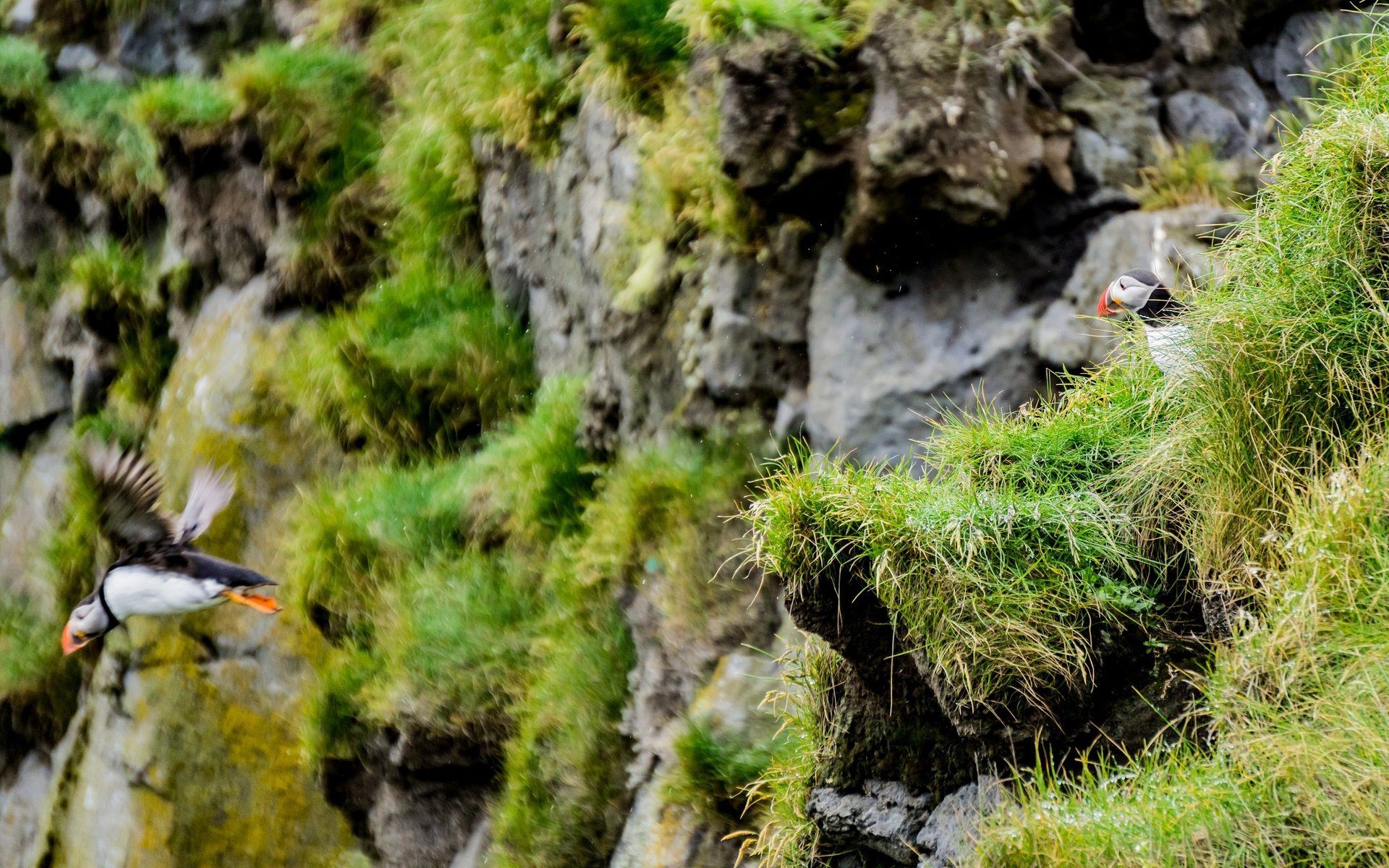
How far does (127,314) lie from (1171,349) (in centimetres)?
858

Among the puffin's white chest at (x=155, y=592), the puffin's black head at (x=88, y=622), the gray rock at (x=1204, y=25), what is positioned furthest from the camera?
the puffin's black head at (x=88, y=622)

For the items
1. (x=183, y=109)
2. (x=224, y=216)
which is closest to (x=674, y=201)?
(x=224, y=216)

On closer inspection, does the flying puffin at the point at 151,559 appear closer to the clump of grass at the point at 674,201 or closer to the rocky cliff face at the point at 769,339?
the rocky cliff face at the point at 769,339

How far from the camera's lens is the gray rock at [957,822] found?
317cm

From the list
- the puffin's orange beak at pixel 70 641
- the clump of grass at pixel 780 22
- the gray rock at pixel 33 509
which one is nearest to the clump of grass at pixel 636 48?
the clump of grass at pixel 780 22

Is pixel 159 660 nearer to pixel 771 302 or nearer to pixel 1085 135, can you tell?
pixel 771 302

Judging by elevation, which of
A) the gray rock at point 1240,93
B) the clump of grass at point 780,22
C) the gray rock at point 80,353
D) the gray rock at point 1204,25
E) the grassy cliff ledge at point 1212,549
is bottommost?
the gray rock at point 80,353

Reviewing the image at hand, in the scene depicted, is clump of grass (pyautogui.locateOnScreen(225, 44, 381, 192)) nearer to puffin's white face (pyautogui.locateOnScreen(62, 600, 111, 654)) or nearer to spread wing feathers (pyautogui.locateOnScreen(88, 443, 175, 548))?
spread wing feathers (pyautogui.locateOnScreen(88, 443, 175, 548))

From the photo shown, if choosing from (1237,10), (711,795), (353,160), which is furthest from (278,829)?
(1237,10)

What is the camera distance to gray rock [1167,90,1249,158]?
5199 mm

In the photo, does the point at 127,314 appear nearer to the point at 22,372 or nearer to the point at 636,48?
the point at 22,372

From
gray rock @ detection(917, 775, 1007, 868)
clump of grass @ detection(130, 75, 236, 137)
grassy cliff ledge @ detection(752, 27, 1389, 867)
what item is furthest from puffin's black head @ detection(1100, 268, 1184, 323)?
clump of grass @ detection(130, 75, 236, 137)

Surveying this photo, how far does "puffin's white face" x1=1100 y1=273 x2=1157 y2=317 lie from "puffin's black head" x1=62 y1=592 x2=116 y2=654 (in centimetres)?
530

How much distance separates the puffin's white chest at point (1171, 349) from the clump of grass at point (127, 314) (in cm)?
788
